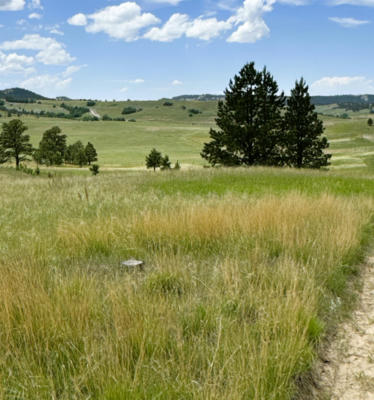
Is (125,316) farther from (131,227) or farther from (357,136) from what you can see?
(357,136)

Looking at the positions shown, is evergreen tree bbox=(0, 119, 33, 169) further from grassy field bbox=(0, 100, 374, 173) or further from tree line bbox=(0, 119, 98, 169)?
grassy field bbox=(0, 100, 374, 173)

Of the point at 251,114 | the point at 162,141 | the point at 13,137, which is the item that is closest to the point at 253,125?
the point at 251,114

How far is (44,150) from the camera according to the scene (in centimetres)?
8456

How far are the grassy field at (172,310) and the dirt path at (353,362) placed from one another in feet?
0.65

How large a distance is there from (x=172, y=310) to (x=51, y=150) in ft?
296

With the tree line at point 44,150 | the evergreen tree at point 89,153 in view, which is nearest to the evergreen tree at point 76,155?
the tree line at point 44,150

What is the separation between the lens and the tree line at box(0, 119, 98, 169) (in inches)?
2584

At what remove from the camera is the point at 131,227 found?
21.6ft

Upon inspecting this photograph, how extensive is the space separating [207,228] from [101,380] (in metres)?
4.06

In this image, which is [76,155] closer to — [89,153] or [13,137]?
[89,153]

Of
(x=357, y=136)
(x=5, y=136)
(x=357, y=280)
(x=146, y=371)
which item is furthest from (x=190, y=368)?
(x=357, y=136)

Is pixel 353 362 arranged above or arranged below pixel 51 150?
below

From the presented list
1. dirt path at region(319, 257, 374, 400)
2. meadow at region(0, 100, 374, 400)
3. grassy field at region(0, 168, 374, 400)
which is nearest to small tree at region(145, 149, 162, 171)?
meadow at region(0, 100, 374, 400)

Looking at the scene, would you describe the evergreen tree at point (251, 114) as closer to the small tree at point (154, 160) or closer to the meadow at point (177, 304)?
the meadow at point (177, 304)
